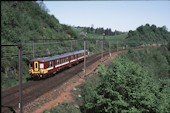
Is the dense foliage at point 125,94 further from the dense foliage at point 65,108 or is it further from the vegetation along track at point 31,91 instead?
the vegetation along track at point 31,91

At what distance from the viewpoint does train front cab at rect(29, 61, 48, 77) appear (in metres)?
33.8

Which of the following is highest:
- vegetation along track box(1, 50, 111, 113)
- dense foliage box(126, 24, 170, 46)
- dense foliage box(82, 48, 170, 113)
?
dense foliage box(126, 24, 170, 46)

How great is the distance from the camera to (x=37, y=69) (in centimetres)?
3397

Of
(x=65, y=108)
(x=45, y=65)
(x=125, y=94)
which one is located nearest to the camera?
(x=125, y=94)

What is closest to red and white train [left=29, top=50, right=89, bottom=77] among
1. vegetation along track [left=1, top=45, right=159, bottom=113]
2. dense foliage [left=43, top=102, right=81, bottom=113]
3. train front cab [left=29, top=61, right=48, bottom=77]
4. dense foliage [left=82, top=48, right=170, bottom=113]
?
train front cab [left=29, top=61, right=48, bottom=77]

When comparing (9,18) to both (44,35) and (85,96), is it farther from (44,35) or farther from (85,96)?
(85,96)

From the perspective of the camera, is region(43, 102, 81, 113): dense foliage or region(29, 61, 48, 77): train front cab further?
region(29, 61, 48, 77): train front cab

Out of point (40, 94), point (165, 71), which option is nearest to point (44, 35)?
point (165, 71)

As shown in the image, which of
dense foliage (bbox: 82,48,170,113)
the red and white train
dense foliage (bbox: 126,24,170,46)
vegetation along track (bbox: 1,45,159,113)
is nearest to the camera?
dense foliage (bbox: 82,48,170,113)

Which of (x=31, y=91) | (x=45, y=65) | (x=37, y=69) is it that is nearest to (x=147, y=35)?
(x=45, y=65)

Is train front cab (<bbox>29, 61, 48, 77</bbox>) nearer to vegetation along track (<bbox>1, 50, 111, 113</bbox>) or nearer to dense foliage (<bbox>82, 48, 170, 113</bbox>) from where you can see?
vegetation along track (<bbox>1, 50, 111, 113</bbox>)

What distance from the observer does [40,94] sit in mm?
26062

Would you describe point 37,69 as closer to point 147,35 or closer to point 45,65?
point 45,65

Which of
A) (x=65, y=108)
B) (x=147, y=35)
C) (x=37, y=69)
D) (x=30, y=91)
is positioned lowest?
(x=65, y=108)
